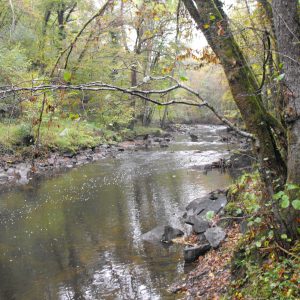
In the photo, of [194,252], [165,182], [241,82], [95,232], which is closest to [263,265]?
[241,82]

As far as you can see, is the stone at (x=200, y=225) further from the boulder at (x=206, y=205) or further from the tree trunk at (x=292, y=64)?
the tree trunk at (x=292, y=64)

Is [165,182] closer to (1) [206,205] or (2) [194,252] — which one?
(1) [206,205]

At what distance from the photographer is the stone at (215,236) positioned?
7293 millimetres

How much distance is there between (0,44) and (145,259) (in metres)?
21.5

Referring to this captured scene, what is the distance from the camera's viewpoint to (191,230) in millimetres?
9258

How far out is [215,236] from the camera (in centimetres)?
750

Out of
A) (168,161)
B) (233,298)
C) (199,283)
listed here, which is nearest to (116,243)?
(199,283)

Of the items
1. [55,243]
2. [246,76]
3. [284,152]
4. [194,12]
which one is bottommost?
[55,243]

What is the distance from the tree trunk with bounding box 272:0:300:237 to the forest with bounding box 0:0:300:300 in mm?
12

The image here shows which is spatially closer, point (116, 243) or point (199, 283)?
point (199, 283)

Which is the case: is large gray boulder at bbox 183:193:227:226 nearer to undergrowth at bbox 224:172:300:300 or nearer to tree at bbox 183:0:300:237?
undergrowth at bbox 224:172:300:300

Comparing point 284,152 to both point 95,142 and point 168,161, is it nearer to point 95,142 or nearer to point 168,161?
point 168,161

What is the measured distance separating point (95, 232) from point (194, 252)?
3.11 meters

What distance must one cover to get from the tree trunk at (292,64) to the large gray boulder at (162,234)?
4775 millimetres
